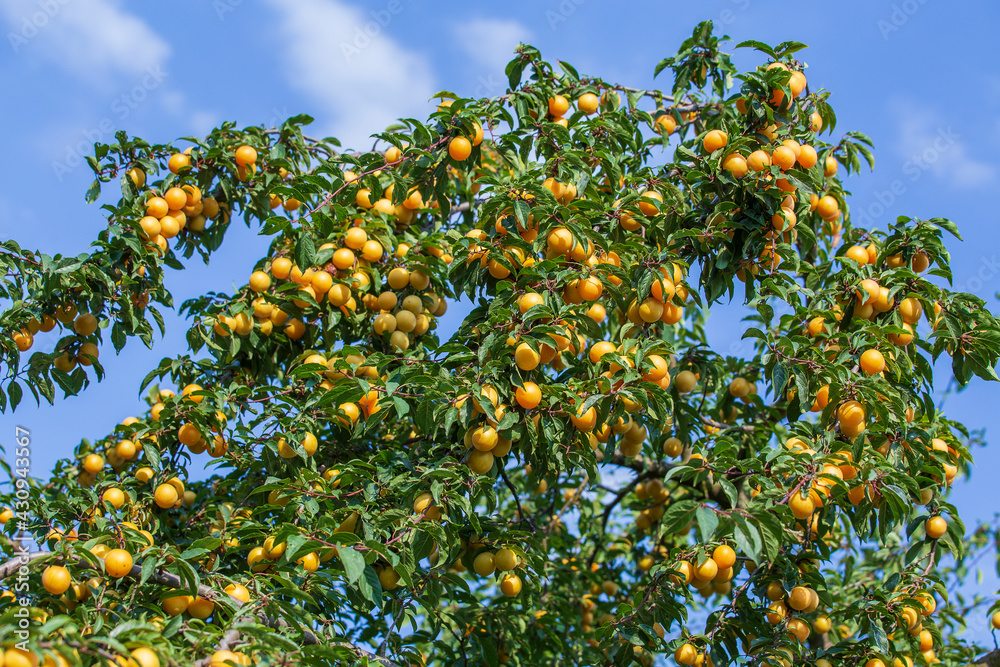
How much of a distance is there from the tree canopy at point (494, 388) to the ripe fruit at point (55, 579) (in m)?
0.01

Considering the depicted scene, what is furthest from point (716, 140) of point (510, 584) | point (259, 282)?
point (259, 282)

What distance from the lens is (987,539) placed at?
21.1 ft

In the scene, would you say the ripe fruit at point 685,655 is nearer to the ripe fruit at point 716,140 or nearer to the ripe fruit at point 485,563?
the ripe fruit at point 485,563

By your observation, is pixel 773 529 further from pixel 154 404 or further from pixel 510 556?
pixel 154 404

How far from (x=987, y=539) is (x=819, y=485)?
408 cm

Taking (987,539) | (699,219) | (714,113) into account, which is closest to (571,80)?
(714,113)

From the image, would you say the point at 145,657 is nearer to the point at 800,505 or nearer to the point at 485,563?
the point at 485,563

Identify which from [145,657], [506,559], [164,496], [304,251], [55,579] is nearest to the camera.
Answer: [145,657]

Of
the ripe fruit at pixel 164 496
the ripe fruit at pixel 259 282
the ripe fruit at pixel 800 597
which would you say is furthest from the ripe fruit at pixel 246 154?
the ripe fruit at pixel 800 597

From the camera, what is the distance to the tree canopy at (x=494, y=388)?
3283mm

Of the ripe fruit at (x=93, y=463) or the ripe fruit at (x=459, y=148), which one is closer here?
the ripe fruit at (x=459, y=148)

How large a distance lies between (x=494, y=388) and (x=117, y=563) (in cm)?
166

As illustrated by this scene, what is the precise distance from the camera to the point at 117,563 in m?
3.14

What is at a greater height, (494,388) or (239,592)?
(494,388)
